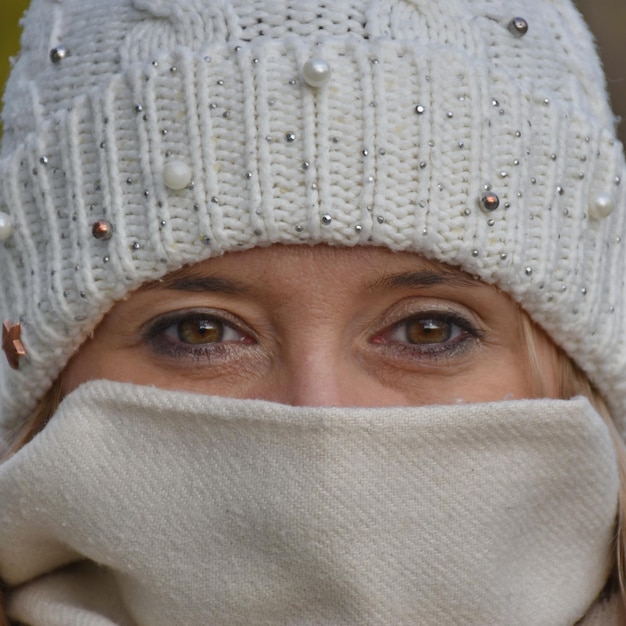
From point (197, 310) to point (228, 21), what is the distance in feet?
1.71

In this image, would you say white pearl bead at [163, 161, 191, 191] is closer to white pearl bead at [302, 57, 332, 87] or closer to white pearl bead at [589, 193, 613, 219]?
white pearl bead at [302, 57, 332, 87]

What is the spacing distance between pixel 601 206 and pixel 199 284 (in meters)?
0.77

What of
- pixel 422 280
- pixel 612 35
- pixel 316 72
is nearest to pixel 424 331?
pixel 422 280

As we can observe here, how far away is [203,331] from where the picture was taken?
7.16ft

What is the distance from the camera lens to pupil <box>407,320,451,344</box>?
2.18 m

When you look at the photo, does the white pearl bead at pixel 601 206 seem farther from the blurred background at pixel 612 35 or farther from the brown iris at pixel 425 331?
the blurred background at pixel 612 35

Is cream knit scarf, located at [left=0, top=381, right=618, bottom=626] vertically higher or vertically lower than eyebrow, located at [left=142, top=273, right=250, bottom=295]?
lower

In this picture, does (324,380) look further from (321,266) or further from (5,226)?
(5,226)

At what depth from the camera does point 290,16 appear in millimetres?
2072

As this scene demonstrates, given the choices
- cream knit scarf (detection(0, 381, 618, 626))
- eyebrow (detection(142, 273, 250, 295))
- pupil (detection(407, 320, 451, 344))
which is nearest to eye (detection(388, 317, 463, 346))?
pupil (detection(407, 320, 451, 344))

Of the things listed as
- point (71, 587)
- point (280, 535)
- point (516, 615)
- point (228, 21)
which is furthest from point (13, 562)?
point (228, 21)

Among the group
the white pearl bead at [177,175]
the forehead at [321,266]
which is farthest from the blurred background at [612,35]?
the white pearl bead at [177,175]

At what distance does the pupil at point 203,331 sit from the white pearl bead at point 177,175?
0.91 ft

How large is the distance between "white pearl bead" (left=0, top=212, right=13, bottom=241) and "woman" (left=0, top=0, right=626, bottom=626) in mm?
27
